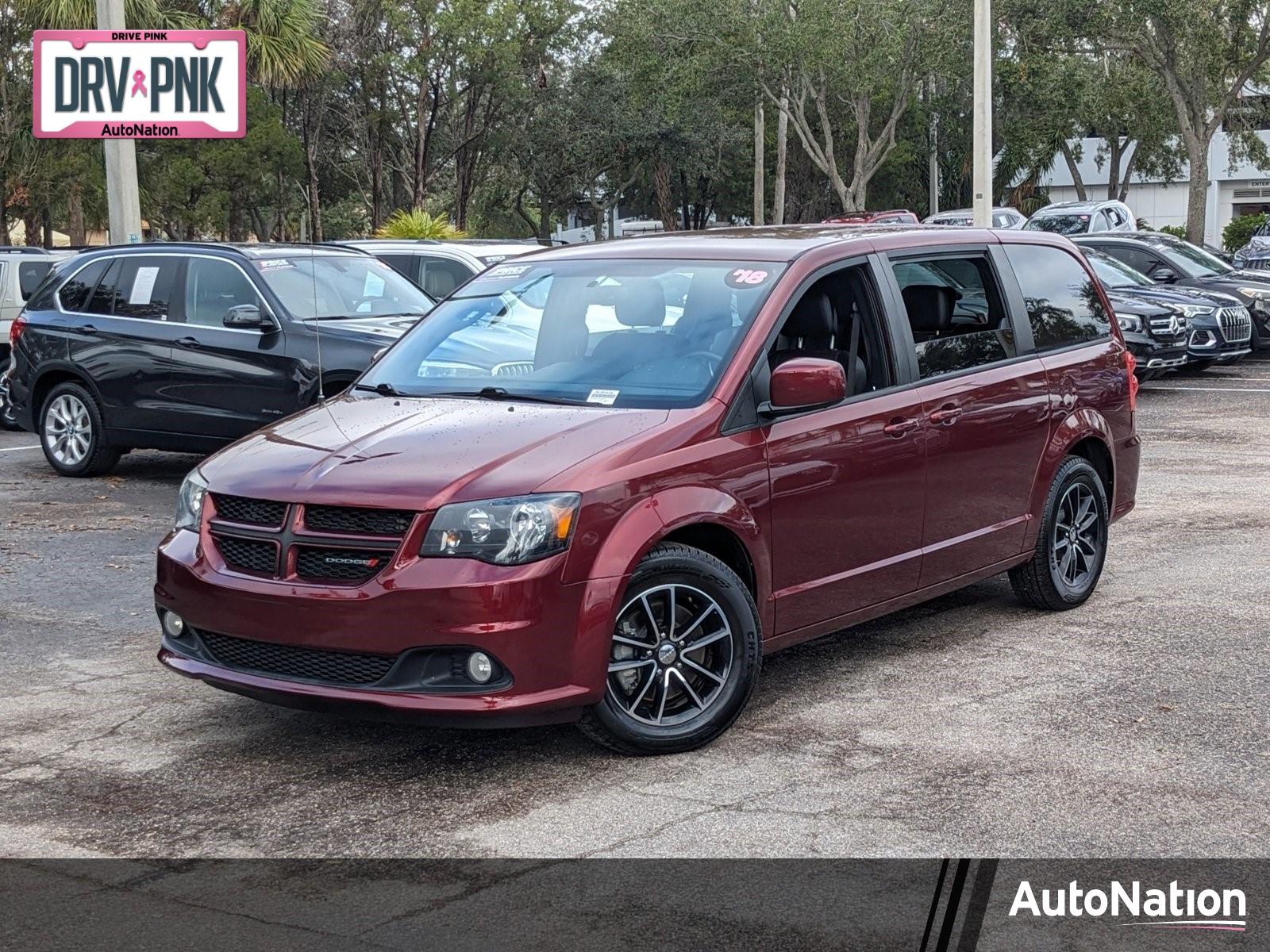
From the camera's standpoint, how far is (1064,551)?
781 centimetres

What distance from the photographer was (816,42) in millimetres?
40938

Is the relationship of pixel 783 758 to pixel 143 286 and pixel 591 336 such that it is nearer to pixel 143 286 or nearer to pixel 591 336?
pixel 591 336

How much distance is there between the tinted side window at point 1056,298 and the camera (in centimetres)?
772

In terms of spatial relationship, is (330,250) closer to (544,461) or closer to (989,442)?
(989,442)

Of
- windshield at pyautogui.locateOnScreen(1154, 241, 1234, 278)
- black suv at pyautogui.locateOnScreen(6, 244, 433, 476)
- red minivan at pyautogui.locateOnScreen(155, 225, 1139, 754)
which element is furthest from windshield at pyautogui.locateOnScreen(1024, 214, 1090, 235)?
red minivan at pyautogui.locateOnScreen(155, 225, 1139, 754)

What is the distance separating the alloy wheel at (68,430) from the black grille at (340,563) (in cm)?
782

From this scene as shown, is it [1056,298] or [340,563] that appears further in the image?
[1056,298]

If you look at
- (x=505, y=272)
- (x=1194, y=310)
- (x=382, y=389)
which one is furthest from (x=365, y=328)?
(x=1194, y=310)

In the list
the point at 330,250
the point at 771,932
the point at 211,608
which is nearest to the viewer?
the point at 771,932

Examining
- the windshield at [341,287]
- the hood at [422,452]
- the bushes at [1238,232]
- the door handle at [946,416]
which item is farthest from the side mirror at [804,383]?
the bushes at [1238,232]

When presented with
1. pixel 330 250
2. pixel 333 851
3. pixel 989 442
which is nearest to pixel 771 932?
pixel 333 851

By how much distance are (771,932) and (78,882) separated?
73.2 inches

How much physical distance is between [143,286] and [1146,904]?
9.86 metres

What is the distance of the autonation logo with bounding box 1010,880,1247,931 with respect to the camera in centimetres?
420
